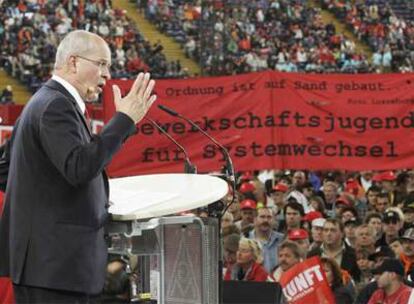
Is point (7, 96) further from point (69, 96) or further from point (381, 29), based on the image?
point (69, 96)

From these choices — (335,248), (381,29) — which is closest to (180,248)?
(335,248)

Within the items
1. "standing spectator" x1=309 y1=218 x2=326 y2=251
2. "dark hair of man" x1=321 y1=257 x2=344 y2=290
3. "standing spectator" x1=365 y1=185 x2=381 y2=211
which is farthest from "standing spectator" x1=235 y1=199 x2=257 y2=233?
"dark hair of man" x1=321 y1=257 x2=344 y2=290

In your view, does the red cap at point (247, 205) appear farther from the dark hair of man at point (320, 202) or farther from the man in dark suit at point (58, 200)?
the man in dark suit at point (58, 200)

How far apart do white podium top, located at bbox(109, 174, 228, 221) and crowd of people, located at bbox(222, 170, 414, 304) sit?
2.93 metres

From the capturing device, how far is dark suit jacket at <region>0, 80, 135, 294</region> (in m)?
3.16

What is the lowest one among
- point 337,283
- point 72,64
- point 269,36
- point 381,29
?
point 337,283

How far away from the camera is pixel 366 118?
31.3 feet

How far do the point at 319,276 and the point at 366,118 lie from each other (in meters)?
3.17

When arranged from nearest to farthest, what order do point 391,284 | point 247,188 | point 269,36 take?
point 391,284, point 247,188, point 269,36

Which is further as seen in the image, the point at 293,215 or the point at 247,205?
the point at 247,205

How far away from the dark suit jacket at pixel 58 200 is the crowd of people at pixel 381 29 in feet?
82.6

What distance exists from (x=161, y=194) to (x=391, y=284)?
11.0ft

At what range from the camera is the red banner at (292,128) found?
9.42 metres

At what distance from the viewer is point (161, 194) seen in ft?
11.1
